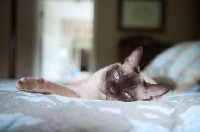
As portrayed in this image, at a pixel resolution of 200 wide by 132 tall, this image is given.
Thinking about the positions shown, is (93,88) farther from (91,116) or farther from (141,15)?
(141,15)

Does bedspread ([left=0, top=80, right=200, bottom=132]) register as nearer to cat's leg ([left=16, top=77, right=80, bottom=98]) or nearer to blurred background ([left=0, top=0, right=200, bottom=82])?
cat's leg ([left=16, top=77, right=80, bottom=98])

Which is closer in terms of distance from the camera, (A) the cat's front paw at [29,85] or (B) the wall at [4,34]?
(A) the cat's front paw at [29,85]

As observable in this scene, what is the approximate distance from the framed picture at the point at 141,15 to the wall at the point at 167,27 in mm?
107

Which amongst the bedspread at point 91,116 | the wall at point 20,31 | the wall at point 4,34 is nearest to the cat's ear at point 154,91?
the bedspread at point 91,116

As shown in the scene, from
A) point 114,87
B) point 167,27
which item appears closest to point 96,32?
point 167,27

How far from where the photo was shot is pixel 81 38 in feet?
39.3

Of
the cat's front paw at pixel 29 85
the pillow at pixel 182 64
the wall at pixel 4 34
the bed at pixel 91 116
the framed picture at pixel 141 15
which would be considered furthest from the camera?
the wall at pixel 4 34

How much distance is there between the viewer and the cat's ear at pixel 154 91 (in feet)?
3.47

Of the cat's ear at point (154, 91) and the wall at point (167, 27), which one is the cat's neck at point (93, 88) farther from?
the wall at point (167, 27)

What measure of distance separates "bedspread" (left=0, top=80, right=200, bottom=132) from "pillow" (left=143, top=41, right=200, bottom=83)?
1223 millimetres

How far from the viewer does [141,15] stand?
4.52 m

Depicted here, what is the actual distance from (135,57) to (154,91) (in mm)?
248

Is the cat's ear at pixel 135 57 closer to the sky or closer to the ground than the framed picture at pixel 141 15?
closer to the ground

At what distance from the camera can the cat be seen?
95 centimetres
